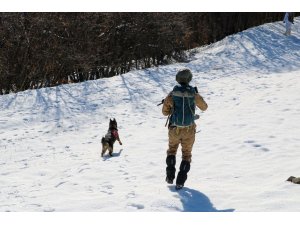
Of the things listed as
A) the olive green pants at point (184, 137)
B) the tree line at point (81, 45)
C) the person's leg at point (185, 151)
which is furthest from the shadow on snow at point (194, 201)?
the tree line at point (81, 45)

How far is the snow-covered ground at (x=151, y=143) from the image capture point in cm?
616

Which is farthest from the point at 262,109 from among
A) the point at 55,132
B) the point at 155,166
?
the point at 55,132

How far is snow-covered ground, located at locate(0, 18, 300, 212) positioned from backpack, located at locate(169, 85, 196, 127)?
1.07 m

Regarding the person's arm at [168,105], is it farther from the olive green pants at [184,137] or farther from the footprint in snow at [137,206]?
the footprint in snow at [137,206]

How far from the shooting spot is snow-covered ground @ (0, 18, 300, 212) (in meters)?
6.16

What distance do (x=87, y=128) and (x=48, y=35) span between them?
290 inches

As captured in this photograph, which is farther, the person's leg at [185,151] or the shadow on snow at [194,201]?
the person's leg at [185,151]

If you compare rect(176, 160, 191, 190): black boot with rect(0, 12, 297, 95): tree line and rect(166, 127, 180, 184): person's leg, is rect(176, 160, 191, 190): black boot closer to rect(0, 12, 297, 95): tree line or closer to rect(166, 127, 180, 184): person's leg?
rect(166, 127, 180, 184): person's leg

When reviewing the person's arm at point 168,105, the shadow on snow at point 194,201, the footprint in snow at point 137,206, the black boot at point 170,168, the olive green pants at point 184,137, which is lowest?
the footprint in snow at point 137,206

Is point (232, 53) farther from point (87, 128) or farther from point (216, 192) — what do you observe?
point (216, 192)

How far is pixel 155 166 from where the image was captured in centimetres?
836

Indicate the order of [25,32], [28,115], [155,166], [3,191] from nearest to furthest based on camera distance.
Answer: [3,191] < [155,166] < [28,115] < [25,32]

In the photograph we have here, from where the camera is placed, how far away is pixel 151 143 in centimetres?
1040

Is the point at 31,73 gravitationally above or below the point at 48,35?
below
